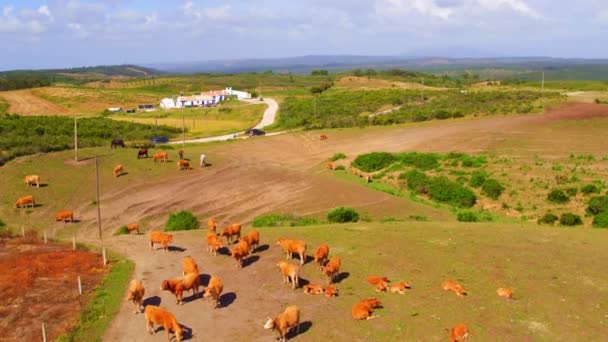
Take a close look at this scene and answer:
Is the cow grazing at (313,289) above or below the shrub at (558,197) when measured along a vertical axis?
above

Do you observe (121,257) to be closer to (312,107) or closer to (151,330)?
(151,330)

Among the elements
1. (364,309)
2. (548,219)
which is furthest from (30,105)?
(364,309)

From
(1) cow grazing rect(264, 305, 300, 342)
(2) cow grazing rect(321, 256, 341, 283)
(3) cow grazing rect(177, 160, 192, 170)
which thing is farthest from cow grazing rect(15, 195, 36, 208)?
(1) cow grazing rect(264, 305, 300, 342)

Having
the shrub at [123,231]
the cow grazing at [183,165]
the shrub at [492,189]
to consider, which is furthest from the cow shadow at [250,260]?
the shrub at [492,189]

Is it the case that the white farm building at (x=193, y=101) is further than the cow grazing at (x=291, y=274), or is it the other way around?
the white farm building at (x=193, y=101)

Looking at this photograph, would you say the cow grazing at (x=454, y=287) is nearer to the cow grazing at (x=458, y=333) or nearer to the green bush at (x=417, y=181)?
the cow grazing at (x=458, y=333)

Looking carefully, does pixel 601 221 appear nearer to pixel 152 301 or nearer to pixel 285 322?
pixel 285 322

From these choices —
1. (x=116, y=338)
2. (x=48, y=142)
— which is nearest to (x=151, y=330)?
(x=116, y=338)
